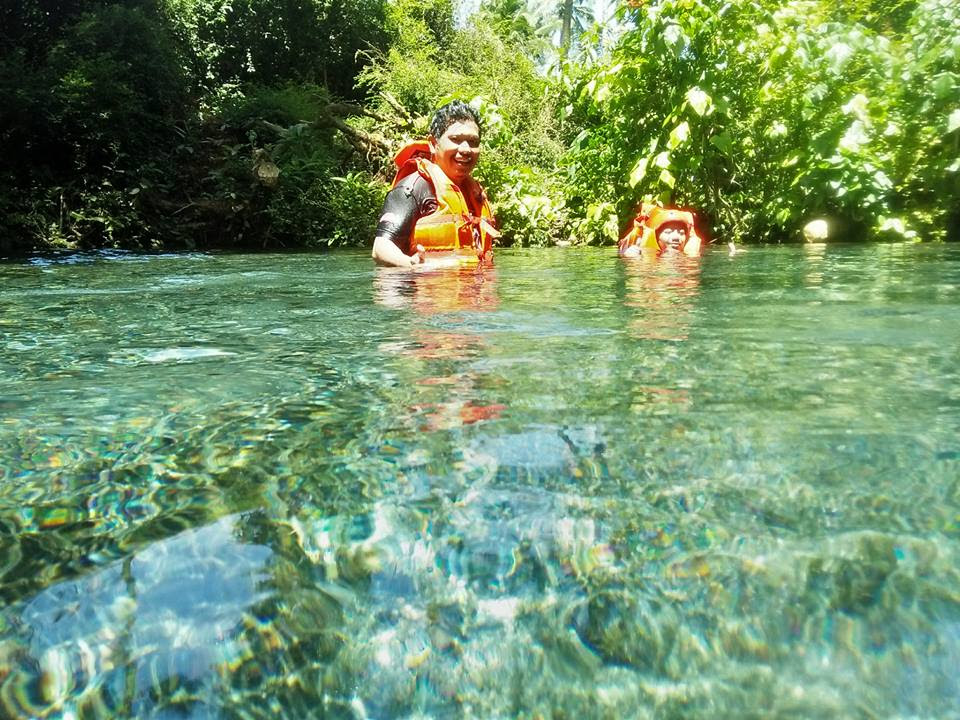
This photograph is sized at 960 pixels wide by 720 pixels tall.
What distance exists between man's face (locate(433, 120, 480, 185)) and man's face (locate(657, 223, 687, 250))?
220cm

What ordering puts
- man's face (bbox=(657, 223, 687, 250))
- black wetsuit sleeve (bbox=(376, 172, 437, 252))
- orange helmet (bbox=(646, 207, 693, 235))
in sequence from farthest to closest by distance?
man's face (bbox=(657, 223, 687, 250))
orange helmet (bbox=(646, 207, 693, 235))
black wetsuit sleeve (bbox=(376, 172, 437, 252))

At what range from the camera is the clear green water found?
63cm

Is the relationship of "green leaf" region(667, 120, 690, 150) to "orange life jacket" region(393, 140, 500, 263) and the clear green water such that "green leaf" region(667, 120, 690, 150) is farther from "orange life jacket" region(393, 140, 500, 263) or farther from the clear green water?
the clear green water

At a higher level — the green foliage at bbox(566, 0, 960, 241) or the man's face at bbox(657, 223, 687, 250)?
the green foliage at bbox(566, 0, 960, 241)

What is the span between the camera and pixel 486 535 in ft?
2.76

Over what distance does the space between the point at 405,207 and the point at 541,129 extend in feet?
29.6

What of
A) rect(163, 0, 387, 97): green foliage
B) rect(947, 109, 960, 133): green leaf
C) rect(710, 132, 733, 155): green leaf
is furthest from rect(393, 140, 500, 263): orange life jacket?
rect(163, 0, 387, 97): green foliage

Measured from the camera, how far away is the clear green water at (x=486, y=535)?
0.63 meters

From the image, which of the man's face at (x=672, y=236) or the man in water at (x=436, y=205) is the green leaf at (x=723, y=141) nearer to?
the man's face at (x=672, y=236)

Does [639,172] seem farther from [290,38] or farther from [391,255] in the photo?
[290,38]

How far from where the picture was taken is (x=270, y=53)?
1577 centimetres

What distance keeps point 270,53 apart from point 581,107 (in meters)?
9.48

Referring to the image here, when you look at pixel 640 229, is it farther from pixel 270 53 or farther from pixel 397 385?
pixel 270 53

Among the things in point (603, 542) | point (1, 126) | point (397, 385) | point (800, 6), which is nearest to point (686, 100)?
point (800, 6)
